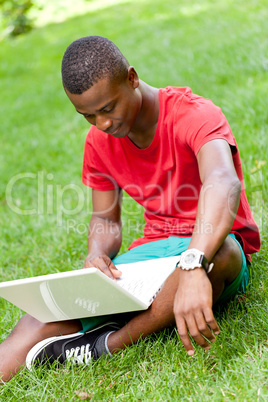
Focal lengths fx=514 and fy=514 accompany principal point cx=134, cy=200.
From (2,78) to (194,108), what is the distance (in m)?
7.54

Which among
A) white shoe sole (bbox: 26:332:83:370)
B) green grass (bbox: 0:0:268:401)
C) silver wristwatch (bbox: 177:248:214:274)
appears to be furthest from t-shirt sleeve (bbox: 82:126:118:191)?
silver wristwatch (bbox: 177:248:214:274)

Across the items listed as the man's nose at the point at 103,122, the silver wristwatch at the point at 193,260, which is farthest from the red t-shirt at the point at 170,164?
the silver wristwatch at the point at 193,260

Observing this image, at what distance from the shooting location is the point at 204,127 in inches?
88.5

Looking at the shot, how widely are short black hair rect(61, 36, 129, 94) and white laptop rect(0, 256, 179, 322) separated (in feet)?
2.66

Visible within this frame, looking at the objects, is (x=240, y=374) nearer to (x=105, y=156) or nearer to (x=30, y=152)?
(x=105, y=156)

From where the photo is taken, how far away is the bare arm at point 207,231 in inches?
70.2

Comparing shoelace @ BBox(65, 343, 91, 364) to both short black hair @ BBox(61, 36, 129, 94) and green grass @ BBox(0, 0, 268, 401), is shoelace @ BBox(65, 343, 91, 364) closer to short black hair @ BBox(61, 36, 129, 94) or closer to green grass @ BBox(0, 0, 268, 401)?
green grass @ BBox(0, 0, 268, 401)

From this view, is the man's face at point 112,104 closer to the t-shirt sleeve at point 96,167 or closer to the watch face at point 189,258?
the t-shirt sleeve at point 96,167

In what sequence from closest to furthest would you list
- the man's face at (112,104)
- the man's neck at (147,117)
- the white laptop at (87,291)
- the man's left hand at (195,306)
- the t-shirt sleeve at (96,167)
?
the man's left hand at (195,306), the white laptop at (87,291), the man's face at (112,104), the man's neck at (147,117), the t-shirt sleeve at (96,167)

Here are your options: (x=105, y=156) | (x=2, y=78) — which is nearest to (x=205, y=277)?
(x=105, y=156)

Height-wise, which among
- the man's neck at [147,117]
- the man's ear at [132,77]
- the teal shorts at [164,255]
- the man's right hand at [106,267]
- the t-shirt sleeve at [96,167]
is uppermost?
the man's ear at [132,77]

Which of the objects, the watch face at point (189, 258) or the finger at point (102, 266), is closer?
the watch face at point (189, 258)

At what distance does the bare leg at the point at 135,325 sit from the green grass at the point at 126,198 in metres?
0.07

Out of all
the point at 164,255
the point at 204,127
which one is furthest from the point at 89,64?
the point at 164,255
